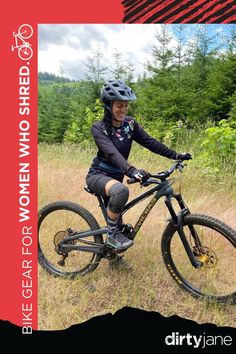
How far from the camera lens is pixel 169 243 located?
3545mm

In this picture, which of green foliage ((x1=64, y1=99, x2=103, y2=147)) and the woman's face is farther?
green foliage ((x1=64, y1=99, x2=103, y2=147))

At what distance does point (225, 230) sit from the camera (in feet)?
10.3

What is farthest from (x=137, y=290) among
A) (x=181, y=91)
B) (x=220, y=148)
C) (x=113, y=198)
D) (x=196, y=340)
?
(x=181, y=91)

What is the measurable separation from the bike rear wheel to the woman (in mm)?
350

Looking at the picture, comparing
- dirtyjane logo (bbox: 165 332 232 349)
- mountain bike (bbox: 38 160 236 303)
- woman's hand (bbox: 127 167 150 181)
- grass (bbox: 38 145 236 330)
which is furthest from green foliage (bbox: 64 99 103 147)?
dirtyjane logo (bbox: 165 332 232 349)

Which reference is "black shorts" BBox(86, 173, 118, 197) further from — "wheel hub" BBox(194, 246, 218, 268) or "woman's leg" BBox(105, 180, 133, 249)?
"wheel hub" BBox(194, 246, 218, 268)

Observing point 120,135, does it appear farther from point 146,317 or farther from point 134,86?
point 134,86

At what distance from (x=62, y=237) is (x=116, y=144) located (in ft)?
3.98

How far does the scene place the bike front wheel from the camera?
332 centimetres

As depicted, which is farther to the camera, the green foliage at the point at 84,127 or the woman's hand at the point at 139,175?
the green foliage at the point at 84,127

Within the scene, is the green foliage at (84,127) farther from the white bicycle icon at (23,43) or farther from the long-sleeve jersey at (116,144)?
the white bicycle icon at (23,43)

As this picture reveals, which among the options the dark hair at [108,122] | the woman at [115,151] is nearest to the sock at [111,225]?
the woman at [115,151]

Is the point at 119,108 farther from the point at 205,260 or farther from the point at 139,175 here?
the point at 205,260

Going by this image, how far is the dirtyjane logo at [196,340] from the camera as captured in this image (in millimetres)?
3011
